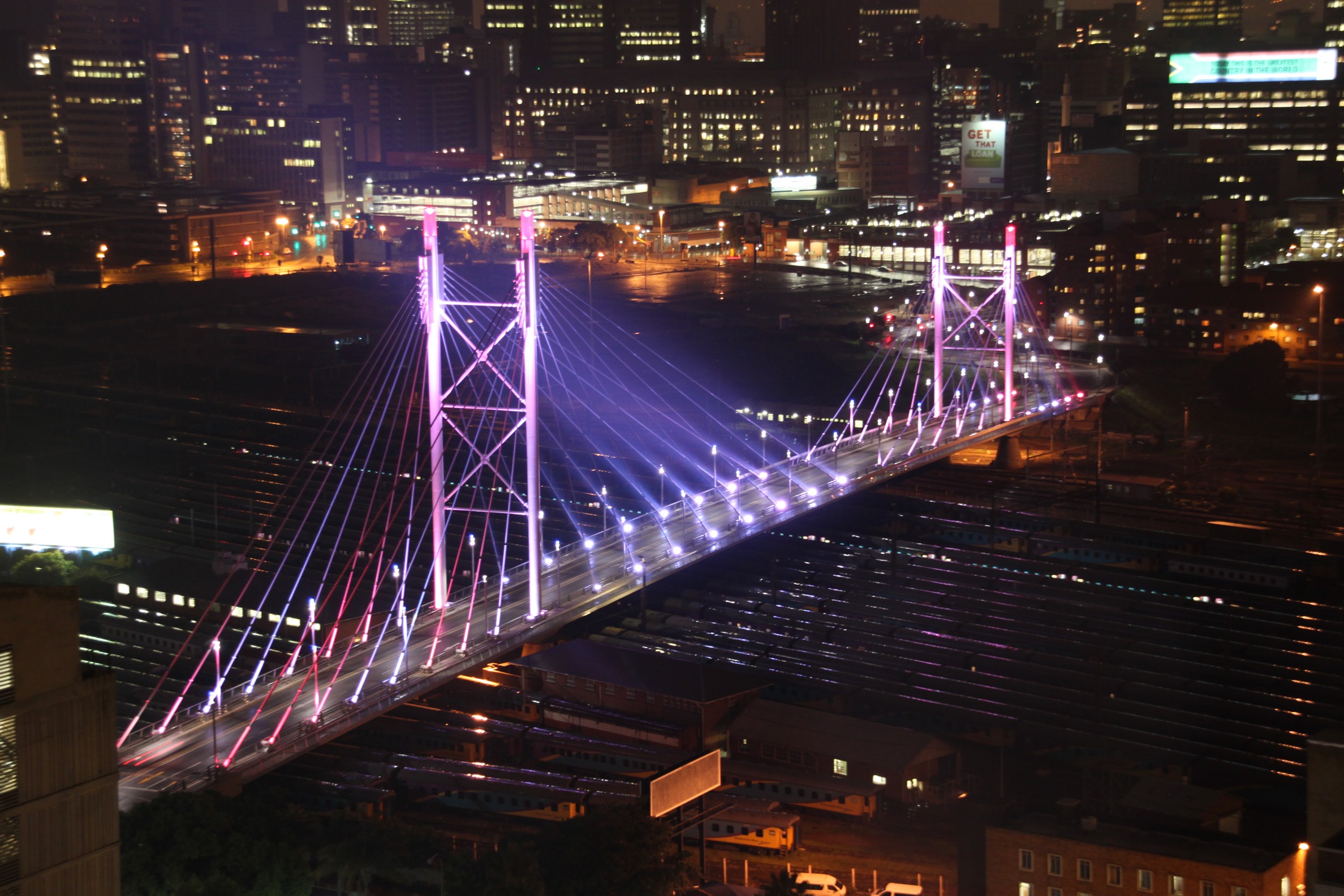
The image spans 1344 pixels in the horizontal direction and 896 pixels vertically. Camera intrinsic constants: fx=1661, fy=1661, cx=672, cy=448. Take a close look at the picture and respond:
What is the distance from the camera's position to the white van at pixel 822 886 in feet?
21.6

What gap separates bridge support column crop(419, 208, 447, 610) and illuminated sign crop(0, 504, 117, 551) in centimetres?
368

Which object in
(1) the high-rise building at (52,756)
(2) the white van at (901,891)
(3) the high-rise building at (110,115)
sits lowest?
(2) the white van at (901,891)

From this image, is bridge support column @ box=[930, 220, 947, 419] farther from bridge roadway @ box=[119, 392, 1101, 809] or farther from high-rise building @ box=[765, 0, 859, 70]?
high-rise building @ box=[765, 0, 859, 70]

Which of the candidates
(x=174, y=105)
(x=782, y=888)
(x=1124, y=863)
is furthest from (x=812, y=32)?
(x=782, y=888)

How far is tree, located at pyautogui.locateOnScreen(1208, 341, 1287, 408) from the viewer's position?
16.2 metres

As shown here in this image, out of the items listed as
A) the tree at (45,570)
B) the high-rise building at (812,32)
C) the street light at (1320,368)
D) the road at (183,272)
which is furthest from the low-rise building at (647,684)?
the high-rise building at (812,32)

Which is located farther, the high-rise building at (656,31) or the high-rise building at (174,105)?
the high-rise building at (656,31)

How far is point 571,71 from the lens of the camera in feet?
149

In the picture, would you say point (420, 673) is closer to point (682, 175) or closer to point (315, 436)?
point (315, 436)

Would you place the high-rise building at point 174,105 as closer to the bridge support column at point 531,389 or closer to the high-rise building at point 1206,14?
the high-rise building at point 1206,14

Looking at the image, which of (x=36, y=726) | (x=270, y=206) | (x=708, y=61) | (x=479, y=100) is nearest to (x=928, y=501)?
(x=36, y=726)

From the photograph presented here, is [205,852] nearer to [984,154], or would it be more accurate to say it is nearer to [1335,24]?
[984,154]

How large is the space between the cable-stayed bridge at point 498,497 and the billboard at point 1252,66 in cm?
1189

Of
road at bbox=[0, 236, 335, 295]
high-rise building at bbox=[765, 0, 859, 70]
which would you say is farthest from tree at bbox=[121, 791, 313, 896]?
high-rise building at bbox=[765, 0, 859, 70]
